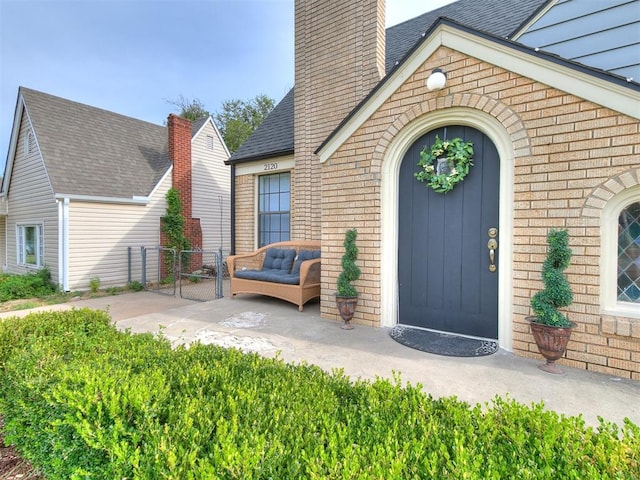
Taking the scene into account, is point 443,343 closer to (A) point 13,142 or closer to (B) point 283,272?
(B) point 283,272

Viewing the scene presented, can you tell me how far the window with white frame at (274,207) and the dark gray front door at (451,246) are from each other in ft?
12.6

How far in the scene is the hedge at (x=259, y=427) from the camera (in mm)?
1139

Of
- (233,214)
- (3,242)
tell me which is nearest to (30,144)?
(3,242)

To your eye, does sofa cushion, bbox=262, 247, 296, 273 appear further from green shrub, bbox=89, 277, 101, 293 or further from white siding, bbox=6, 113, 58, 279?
white siding, bbox=6, 113, 58, 279

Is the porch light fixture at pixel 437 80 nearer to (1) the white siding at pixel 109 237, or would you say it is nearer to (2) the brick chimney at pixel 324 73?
(2) the brick chimney at pixel 324 73

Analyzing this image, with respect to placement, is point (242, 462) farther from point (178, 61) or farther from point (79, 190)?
point (178, 61)

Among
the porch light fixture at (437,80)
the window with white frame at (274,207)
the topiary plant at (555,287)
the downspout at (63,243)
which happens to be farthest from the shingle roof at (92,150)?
the topiary plant at (555,287)

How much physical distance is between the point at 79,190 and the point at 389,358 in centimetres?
910

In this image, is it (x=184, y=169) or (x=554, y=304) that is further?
(x=184, y=169)

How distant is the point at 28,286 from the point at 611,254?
11577mm

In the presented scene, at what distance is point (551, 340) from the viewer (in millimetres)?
3021

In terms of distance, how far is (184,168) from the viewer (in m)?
10.9

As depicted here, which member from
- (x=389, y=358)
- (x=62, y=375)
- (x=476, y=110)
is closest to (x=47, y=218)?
(x=62, y=375)

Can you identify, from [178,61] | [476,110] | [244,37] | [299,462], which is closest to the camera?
[299,462]
